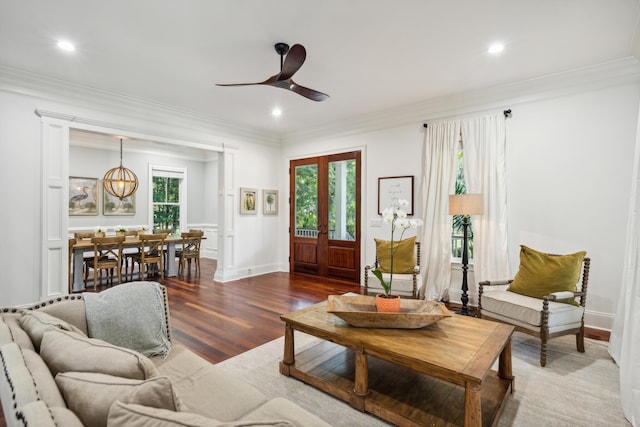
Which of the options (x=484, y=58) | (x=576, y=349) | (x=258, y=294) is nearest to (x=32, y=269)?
(x=258, y=294)

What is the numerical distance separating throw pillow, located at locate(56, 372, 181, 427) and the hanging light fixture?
7.06 metres

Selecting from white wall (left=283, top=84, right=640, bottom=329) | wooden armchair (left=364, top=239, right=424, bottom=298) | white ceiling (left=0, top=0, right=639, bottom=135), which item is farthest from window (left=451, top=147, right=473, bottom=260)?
white ceiling (left=0, top=0, right=639, bottom=135)

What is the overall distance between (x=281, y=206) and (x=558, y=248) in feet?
15.8

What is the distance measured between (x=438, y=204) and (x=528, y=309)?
6.56ft

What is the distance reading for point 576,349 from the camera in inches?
117

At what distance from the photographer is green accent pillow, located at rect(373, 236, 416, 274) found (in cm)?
425

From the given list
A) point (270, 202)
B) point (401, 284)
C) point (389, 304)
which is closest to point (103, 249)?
point (270, 202)

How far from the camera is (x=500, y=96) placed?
411 cm

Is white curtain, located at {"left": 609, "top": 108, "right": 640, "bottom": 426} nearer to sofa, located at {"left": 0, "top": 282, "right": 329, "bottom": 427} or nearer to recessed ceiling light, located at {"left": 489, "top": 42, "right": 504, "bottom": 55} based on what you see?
recessed ceiling light, located at {"left": 489, "top": 42, "right": 504, "bottom": 55}

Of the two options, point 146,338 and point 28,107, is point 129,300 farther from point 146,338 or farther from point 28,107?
point 28,107

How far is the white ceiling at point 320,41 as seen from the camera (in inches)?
99.9

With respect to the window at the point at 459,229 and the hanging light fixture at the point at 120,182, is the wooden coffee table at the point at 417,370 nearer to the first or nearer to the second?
the window at the point at 459,229

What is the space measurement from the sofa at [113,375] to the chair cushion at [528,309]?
247cm

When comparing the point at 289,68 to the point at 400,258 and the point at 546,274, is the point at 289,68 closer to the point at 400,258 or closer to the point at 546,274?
the point at 400,258
